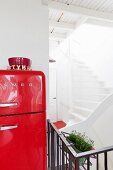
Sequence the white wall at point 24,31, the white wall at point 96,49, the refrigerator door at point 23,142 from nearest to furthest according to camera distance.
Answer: the refrigerator door at point 23,142 → the white wall at point 24,31 → the white wall at point 96,49

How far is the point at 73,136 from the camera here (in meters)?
2.18

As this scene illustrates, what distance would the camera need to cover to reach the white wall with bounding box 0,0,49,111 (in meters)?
2.29

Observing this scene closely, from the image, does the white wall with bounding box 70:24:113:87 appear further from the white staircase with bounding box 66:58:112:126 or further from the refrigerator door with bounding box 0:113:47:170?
the refrigerator door with bounding box 0:113:47:170

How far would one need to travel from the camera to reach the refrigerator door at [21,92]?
153cm

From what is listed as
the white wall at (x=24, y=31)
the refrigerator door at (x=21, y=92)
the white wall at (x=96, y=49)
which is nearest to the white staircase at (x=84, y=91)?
the white wall at (x=96, y=49)

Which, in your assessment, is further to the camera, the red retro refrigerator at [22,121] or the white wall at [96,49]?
the white wall at [96,49]

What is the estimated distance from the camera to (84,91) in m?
4.82

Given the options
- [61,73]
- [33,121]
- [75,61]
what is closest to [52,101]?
[61,73]

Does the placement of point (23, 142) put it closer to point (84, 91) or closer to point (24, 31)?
point (24, 31)

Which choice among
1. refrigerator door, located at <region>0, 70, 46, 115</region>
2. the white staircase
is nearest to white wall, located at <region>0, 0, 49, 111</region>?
refrigerator door, located at <region>0, 70, 46, 115</region>

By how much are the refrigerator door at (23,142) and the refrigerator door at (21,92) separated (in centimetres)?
8

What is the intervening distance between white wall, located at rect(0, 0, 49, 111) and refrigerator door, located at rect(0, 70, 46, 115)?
0.79 m

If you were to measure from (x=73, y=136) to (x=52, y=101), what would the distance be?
4.46 meters

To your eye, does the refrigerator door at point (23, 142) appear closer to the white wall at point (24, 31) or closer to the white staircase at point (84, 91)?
the white wall at point (24, 31)
